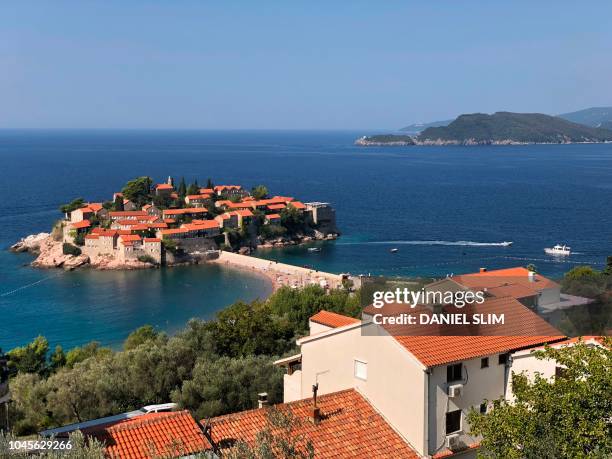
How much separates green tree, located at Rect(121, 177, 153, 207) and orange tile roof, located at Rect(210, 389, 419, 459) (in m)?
48.9

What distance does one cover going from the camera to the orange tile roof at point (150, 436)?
6.45 m

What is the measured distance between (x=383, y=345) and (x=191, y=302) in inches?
1171

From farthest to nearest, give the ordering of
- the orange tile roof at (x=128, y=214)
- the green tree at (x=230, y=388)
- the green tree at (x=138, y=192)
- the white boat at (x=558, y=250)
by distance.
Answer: the green tree at (x=138, y=192)
the orange tile roof at (x=128, y=214)
the white boat at (x=558, y=250)
the green tree at (x=230, y=388)

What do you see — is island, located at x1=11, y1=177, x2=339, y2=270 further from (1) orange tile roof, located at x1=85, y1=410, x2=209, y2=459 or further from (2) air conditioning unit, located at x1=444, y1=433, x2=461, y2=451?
(2) air conditioning unit, located at x1=444, y1=433, x2=461, y2=451

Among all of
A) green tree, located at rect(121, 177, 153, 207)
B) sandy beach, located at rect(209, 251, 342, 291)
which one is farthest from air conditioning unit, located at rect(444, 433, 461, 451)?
green tree, located at rect(121, 177, 153, 207)

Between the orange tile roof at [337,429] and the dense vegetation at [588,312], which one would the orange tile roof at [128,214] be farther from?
the dense vegetation at [588,312]

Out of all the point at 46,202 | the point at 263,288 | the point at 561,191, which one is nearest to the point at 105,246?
the point at 263,288

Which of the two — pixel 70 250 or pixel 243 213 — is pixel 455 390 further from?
pixel 243 213

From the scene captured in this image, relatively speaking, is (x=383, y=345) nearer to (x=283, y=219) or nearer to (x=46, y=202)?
(x=283, y=219)

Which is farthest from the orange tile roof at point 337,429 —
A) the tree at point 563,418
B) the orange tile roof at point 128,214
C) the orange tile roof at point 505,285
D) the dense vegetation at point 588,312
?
the orange tile roof at point 128,214

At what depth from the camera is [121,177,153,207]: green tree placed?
5512 cm

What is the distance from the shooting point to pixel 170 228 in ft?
163

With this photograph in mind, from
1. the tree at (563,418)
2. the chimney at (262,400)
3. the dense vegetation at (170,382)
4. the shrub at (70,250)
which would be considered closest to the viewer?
the tree at (563,418)

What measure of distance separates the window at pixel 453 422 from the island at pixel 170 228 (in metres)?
39.3
